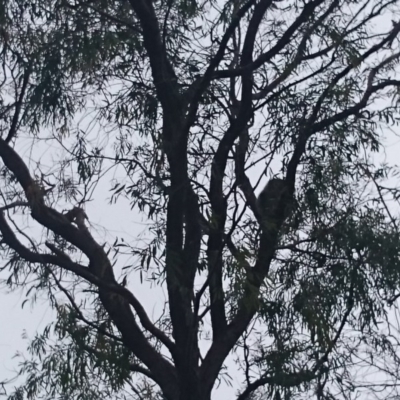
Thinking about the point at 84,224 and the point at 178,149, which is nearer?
the point at 178,149

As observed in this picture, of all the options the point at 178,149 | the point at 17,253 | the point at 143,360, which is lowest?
the point at 143,360

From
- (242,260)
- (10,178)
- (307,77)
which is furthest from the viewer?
(10,178)

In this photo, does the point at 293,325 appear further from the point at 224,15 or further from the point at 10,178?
the point at 10,178

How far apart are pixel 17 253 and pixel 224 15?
233 cm

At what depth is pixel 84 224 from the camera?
750 centimetres

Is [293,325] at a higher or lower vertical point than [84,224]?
lower

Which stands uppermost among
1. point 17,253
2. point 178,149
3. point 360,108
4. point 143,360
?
point 360,108

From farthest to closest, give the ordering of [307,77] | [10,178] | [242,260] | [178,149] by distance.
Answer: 1. [10,178]
2. [307,77]
3. [178,149]
4. [242,260]

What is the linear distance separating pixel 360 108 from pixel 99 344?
2.55 metres

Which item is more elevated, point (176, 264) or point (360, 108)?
point (360, 108)

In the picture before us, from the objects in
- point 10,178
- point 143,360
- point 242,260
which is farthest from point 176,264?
point 10,178

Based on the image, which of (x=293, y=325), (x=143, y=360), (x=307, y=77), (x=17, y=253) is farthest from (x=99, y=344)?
(x=307, y=77)

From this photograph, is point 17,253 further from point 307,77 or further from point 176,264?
point 307,77

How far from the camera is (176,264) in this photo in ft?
21.2
